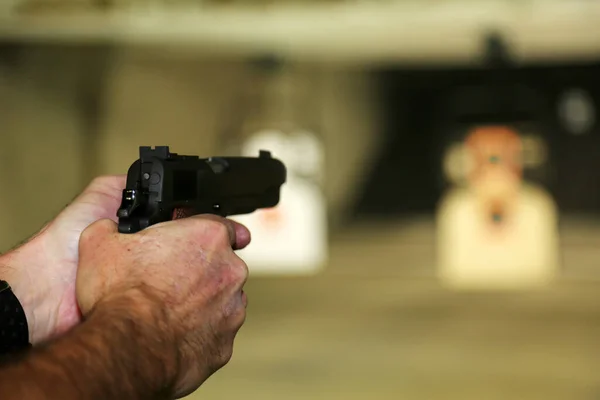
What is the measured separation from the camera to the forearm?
508mm

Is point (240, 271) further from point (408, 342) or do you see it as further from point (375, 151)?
point (375, 151)

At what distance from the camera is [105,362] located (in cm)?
56

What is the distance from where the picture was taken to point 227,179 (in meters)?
0.96

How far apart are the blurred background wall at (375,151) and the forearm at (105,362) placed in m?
1.77

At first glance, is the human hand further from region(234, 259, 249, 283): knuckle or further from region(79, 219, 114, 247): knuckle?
region(234, 259, 249, 283): knuckle

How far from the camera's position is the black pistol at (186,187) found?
0.76 metres

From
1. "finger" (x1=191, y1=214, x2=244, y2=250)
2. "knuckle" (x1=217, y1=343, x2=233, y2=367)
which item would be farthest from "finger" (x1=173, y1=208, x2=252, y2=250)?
"knuckle" (x1=217, y1=343, x2=233, y2=367)

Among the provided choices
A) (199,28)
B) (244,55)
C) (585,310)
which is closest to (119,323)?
(199,28)

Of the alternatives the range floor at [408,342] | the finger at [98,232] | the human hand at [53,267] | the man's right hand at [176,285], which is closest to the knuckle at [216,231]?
the man's right hand at [176,285]

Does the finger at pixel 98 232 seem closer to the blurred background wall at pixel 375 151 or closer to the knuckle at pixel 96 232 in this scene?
the knuckle at pixel 96 232

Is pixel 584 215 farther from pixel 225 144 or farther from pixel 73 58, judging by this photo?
pixel 73 58

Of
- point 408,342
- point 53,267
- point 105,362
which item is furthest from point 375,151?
point 105,362

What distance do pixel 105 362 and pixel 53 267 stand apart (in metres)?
0.40

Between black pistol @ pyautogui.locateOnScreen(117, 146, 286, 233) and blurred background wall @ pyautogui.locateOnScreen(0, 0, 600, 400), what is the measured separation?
1433mm
